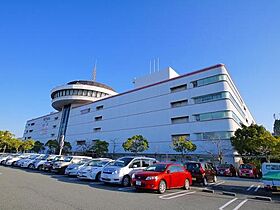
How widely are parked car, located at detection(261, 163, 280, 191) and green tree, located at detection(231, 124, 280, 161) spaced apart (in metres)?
17.0

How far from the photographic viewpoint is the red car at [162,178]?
937 cm

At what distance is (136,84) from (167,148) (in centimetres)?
1970

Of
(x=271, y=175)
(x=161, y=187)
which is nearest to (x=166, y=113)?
(x=271, y=175)

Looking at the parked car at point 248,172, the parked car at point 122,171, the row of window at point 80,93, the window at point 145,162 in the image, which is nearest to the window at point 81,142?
the row of window at point 80,93

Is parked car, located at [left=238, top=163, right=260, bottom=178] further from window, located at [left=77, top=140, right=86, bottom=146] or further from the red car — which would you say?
window, located at [left=77, top=140, right=86, bottom=146]

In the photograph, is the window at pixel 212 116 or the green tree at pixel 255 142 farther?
the window at pixel 212 116

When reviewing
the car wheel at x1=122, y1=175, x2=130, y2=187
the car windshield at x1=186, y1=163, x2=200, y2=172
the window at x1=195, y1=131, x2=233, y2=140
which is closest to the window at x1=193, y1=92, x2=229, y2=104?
the window at x1=195, y1=131, x2=233, y2=140

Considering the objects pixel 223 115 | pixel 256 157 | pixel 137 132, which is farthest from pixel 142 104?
pixel 256 157

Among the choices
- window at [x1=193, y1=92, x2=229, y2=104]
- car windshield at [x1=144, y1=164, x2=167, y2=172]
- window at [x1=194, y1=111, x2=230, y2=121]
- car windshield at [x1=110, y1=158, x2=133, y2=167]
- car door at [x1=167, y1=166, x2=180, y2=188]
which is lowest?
car door at [x1=167, y1=166, x2=180, y2=188]

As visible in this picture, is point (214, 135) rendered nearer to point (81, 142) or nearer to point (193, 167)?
point (193, 167)

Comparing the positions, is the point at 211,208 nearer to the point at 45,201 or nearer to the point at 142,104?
the point at 45,201

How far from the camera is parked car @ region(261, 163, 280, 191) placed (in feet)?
36.0

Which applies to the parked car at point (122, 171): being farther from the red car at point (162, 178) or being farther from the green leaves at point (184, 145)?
the green leaves at point (184, 145)

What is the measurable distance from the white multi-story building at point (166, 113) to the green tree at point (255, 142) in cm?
196
